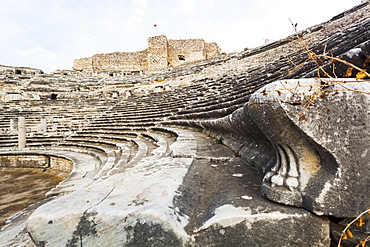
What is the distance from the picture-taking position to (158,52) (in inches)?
927

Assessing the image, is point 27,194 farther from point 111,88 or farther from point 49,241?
point 111,88

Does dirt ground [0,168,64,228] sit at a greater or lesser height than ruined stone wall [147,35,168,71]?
lesser

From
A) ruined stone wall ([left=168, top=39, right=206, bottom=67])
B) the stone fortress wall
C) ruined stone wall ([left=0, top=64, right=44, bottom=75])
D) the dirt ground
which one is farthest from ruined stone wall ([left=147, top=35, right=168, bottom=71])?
the dirt ground

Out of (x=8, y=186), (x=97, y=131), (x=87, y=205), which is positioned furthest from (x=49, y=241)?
(x=97, y=131)

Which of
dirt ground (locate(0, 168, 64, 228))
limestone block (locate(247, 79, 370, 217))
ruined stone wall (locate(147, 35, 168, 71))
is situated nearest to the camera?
limestone block (locate(247, 79, 370, 217))

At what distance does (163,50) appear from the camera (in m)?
23.5

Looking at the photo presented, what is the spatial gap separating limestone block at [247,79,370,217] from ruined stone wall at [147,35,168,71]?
2340 centimetres

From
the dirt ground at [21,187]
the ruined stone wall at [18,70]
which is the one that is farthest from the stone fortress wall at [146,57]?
the dirt ground at [21,187]

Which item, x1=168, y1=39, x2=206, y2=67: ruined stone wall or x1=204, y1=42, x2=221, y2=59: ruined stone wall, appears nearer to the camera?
x1=168, y1=39, x2=206, y2=67: ruined stone wall

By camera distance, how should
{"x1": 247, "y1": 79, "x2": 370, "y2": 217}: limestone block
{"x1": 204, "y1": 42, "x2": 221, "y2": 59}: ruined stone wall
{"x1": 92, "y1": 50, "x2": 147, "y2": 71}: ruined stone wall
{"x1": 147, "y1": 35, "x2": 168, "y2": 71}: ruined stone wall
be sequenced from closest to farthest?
{"x1": 247, "y1": 79, "x2": 370, "y2": 217}: limestone block
{"x1": 147, "y1": 35, "x2": 168, "y2": 71}: ruined stone wall
{"x1": 92, "y1": 50, "x2": 147, "y2": 71}: ruined stone wall
{"x1": 204, "y1": 42, "x2": 221, "y2": 59}: ruined stone wall

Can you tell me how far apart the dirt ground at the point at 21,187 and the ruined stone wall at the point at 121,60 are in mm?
19855

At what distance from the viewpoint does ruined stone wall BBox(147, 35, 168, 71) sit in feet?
76.3

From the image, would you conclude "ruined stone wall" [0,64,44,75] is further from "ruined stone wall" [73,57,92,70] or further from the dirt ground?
the dirt ground

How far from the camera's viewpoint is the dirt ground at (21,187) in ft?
13.2
